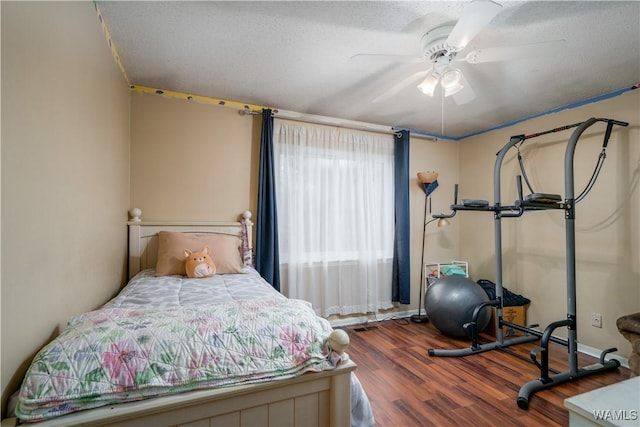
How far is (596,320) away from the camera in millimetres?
2615

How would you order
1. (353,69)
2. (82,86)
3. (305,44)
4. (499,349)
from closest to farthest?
(82,86) → (305,44) → (353,69) → (499,349)

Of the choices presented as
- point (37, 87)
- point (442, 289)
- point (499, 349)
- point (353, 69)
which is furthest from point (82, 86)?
point (499, 349)

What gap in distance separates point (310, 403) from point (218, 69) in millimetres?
2256

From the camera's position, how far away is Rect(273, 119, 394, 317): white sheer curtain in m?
3.07

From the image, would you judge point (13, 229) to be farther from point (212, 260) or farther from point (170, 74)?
point (170, 74)

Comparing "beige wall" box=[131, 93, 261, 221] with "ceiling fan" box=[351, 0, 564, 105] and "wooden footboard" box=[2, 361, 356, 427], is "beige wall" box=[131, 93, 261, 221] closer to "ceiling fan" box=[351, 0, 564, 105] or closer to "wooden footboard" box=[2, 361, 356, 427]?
"ceiling fan" box=[351, 0, 564, 105]

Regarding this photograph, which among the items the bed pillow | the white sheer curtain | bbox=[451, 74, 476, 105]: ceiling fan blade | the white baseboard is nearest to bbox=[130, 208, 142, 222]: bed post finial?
the bed pillow

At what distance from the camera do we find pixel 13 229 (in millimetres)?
887

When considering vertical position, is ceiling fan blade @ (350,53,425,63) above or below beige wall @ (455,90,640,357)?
above

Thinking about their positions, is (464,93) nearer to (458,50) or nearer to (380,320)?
(458,50)

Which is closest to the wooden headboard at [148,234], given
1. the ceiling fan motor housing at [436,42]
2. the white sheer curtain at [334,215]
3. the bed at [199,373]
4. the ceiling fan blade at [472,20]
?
the white sheer curtain at [334,215]

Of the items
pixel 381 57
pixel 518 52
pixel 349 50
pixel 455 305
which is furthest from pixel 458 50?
pixel 455 305

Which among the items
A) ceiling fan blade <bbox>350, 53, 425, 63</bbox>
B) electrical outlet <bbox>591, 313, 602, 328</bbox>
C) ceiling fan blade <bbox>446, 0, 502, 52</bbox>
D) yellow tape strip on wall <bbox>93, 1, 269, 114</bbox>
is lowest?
electrical outlet <bbox>591, 313, 602, 328</bbox>

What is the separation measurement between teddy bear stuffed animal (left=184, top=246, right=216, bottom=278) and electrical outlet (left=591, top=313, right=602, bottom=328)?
131 inches
